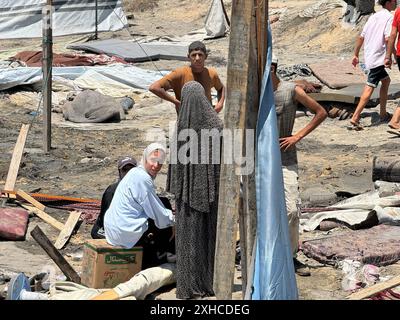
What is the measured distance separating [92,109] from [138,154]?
2745mm

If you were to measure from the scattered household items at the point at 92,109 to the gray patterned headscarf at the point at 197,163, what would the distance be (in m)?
8.73

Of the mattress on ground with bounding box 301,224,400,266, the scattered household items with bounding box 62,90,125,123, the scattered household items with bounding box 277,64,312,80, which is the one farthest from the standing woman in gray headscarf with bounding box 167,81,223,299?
the scattered household items with bounding box 277,64,312,80

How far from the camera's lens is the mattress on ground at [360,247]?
8281 millimetres

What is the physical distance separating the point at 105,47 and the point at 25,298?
50.3ft

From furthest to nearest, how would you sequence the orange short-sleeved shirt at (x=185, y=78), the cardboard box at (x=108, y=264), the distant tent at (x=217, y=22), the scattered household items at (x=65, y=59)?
the distant tent at (x=217, y=22), the scattered household items at (x=65, y=59), the orange short-sleeved shirt at (x=185, y=78), the cardboard box at (x=108, y=264)

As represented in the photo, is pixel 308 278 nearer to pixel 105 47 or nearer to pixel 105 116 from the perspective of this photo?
pixel 105 116

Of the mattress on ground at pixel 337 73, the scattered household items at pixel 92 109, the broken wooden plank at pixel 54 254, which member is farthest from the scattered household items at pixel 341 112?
the broken wooden plank at pixel 54 254

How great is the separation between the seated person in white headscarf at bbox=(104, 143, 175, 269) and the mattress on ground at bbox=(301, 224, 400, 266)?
144 centimetres

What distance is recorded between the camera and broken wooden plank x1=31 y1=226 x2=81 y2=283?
747 centimetres

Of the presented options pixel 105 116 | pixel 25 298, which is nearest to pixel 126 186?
pixel 25 298

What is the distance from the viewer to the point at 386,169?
10.9 metres

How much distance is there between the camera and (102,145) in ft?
46.9

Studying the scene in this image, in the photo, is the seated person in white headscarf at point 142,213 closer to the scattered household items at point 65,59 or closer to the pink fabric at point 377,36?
the pink fabric at point 377,36

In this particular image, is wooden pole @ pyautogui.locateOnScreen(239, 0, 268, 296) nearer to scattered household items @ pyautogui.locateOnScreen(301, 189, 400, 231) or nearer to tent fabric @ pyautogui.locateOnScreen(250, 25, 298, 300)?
tent fabric @ pyautogui.locateOnScreen(250, 25, 298, 300)
